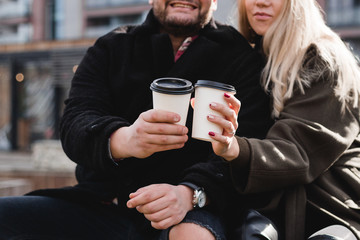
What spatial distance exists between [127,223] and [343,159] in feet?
3.06

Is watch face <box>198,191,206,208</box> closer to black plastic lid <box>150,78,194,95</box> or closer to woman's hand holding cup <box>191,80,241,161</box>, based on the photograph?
woman's hand holding cup <box>191,80,241,161</box>

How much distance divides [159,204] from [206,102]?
1.20ft

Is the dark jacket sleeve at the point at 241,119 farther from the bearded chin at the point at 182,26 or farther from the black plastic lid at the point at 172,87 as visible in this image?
the black plastic lid at the point at 172,87

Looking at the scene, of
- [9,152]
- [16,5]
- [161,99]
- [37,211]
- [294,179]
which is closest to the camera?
[161,99]

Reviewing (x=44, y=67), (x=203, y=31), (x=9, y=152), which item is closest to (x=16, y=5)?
(x=44, y=67)

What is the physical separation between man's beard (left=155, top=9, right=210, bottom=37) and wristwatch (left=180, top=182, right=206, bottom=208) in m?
0.83

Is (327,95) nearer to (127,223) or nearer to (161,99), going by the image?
(161,99)

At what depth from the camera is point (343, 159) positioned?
1614 millimetres

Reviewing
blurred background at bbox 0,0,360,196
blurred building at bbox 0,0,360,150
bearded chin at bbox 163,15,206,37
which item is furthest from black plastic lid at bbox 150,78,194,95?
blurred building at bbox 0,0,360,150

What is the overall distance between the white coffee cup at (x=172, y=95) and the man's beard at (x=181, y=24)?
2.69ft

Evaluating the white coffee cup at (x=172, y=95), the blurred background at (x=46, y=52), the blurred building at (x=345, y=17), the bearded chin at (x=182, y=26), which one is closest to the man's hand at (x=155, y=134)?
the white coffee cup at (x=172, y=95)

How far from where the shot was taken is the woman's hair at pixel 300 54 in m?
1.63

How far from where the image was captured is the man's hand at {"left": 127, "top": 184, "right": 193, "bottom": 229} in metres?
1.27

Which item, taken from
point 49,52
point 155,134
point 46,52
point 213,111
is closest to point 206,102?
point 213,111
